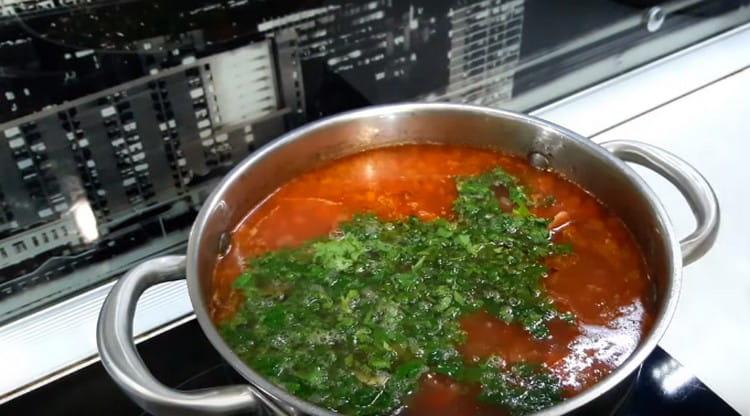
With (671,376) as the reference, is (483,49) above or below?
above

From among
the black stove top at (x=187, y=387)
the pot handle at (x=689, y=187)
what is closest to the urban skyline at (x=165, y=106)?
the black stove top at (x=187, y=387)

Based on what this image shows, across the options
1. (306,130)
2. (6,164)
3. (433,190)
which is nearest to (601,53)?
Result: (433,190)

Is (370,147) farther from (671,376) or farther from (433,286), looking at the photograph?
(671,376)

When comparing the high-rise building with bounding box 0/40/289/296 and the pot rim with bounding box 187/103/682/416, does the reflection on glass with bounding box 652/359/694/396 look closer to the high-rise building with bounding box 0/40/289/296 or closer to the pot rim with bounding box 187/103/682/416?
the pot rim with bounding box 187/103/682/416

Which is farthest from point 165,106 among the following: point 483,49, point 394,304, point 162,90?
point 483,49

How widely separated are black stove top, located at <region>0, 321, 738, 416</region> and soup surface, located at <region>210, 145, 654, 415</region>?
0.14 metres

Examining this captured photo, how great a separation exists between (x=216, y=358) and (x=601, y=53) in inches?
36.4

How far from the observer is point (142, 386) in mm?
704

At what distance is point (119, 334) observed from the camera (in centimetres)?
75

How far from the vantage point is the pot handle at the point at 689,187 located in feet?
2.79

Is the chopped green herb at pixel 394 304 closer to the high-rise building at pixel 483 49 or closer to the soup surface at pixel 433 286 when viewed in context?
the soup surface at pixel 433 286

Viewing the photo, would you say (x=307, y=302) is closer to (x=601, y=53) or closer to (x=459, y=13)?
(x=459, y=13)

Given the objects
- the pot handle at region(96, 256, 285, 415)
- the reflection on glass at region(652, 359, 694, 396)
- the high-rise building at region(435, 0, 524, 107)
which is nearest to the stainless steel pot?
the pot handle at region(96, 256, 285, 415)

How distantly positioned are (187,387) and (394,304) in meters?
0.31
